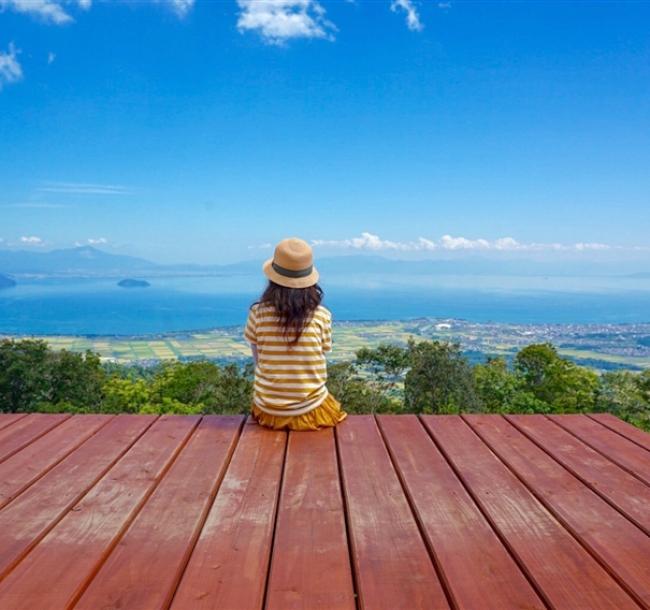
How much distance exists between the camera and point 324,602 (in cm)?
140

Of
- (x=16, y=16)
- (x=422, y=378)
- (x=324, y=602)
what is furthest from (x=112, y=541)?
(x=16, y=16)

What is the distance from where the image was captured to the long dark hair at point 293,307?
2805 mm

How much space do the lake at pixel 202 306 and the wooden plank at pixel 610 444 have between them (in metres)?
21.4

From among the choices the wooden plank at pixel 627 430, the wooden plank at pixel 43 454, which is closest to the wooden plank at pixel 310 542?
the wooden plank at pixel 43 454

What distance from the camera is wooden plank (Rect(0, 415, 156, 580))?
5.66ft

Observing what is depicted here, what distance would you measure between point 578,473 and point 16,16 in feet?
211

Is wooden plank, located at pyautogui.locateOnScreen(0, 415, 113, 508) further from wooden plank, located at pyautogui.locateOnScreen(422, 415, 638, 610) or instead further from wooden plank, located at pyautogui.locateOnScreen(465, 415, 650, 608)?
wooden plank, located at pyautogui.locateOnScreen(465, 415, 650, 608)

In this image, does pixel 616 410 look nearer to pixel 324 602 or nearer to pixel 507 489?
pixel 507 489

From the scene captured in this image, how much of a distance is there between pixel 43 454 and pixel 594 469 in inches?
101

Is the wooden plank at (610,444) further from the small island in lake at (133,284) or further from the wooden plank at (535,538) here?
the small island in lake at (133,284)

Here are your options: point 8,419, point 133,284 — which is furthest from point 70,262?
point 8,419

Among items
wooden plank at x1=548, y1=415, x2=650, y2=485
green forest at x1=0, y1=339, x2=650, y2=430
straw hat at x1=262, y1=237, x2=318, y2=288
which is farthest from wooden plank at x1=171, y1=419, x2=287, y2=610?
green forest at x1=0, y1=339, x2=650, y2=430

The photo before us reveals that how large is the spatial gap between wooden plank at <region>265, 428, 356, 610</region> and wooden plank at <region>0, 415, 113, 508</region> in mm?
1070

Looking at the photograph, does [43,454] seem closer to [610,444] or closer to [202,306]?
[610,444]
